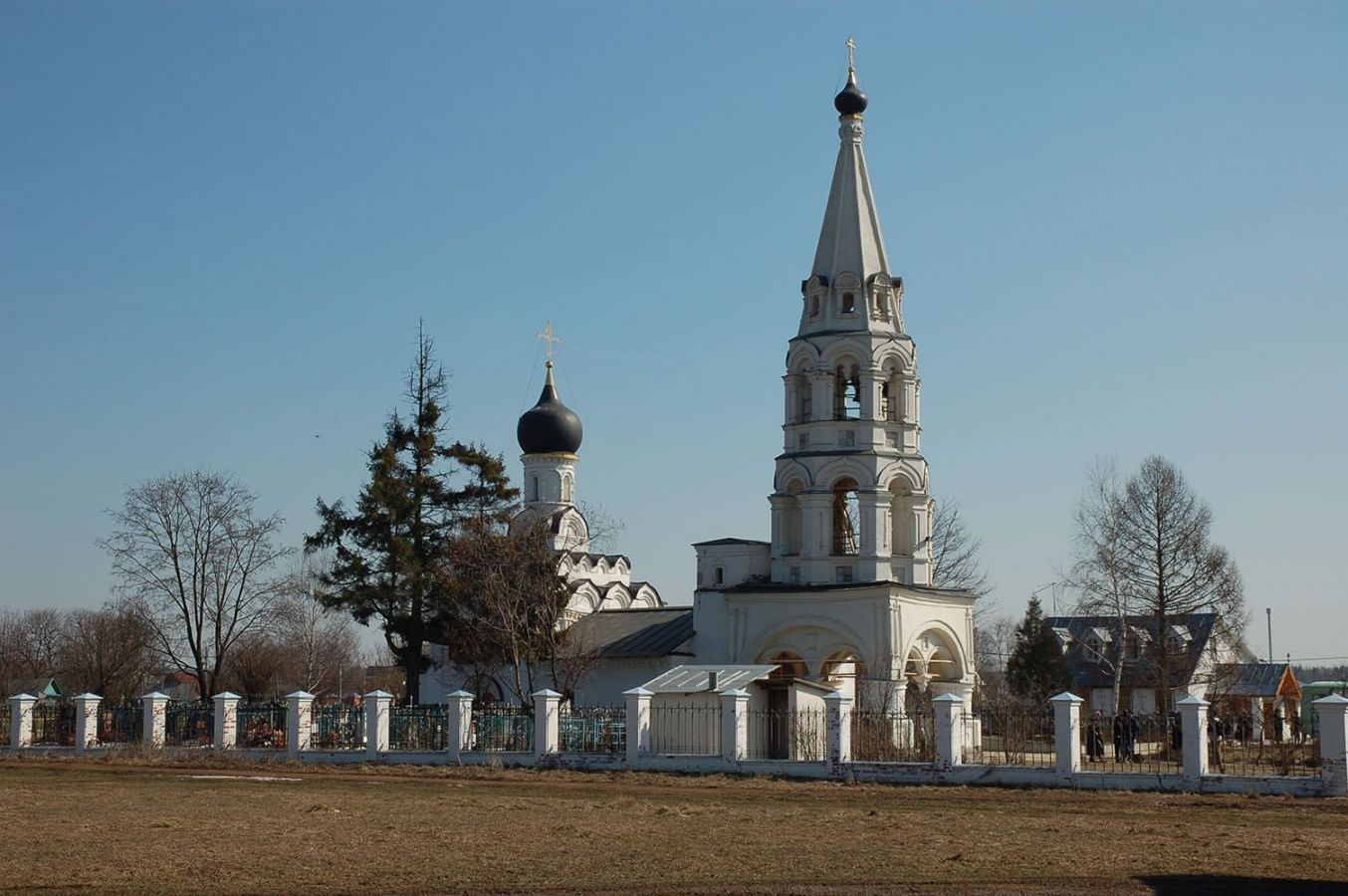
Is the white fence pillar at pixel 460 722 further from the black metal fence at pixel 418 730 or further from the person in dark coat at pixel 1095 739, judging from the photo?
the person in dark coat at pixel 1095 739

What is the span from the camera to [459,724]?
2672 centimetres

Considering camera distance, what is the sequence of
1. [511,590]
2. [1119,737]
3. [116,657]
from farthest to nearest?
[116,657] < [511,590] < [1119,737]

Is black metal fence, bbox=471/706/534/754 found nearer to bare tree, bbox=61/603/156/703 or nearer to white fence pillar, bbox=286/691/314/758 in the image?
white fence pillar, bbox=286/691/314/758

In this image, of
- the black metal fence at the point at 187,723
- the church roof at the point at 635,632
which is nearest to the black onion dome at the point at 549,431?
the church roof at the point at 635,632

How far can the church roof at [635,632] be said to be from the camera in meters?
38.2

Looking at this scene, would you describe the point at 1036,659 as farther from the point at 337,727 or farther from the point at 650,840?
the point at 650,840

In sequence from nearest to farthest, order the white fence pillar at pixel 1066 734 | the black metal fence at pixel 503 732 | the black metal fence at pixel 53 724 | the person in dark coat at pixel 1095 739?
the white fence pillar at pixel 1066 734
the person in dark coat at pixel 1095 739
the black metal fence at pixel 503 732
the black metal fence at pixel 53 724

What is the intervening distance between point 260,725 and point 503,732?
513 centimetres

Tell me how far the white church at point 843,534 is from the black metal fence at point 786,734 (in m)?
8.52

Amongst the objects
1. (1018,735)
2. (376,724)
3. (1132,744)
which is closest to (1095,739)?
(1132,744)

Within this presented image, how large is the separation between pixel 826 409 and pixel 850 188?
5514mm

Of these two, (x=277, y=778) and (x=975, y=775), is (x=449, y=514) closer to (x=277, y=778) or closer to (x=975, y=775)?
(x=277, y=778)

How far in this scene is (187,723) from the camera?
98.3 feet

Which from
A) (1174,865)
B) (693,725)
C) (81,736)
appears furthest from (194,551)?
(1174,865)
